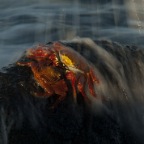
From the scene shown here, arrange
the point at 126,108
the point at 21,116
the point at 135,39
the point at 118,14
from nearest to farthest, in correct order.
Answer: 1. the point at 21,116
2. the point at 126,108
3. the point at 135,39
4. the point at 118,14

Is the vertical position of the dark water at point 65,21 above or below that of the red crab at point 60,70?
below

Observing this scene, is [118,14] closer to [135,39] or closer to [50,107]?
[135,39]

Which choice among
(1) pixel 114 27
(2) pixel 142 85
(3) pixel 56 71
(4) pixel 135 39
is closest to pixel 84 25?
(1) pixel 114 27

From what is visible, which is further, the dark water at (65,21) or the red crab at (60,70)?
the dark water at (65,21)

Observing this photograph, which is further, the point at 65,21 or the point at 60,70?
the point at 65,21

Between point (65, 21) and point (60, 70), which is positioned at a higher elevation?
point (60, 70)
